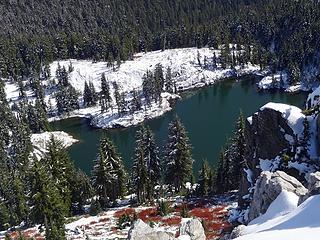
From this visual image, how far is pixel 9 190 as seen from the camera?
9775cm

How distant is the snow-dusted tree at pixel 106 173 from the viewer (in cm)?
6806

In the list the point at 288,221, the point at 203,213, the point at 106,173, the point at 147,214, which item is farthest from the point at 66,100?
the point at 288,221

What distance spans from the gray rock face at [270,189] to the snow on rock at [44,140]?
117374 mm

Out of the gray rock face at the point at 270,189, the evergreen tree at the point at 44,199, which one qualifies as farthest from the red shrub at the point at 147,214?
the gray rock face at the point at 270,189

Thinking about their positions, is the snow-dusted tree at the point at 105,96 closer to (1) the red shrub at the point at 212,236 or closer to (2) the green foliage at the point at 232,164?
(2) the green foliage at the point at 232,164

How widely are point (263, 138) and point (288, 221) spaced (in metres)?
23.3

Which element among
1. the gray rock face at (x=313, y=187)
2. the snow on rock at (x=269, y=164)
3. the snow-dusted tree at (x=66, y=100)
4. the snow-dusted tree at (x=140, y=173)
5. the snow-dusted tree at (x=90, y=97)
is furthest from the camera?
the snow-dusted tree at (x=90, y=97)

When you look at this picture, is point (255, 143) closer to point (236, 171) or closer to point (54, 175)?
point (236, 171)

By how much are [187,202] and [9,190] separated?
166ft

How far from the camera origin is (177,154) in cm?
7056

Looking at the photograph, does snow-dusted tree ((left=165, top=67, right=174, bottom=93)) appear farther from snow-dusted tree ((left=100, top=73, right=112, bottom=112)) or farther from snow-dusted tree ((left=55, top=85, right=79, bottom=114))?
snow-dusted tree ((left=55, top=85, right=79, bottom=114))

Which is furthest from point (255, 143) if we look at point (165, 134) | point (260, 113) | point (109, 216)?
point (165, 134)

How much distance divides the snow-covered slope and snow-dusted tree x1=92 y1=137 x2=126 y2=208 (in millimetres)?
40622

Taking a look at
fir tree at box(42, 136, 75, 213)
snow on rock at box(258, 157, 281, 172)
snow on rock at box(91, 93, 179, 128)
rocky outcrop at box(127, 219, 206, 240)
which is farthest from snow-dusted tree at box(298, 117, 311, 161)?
snow on rock at box(91, 93, 179, 128)
